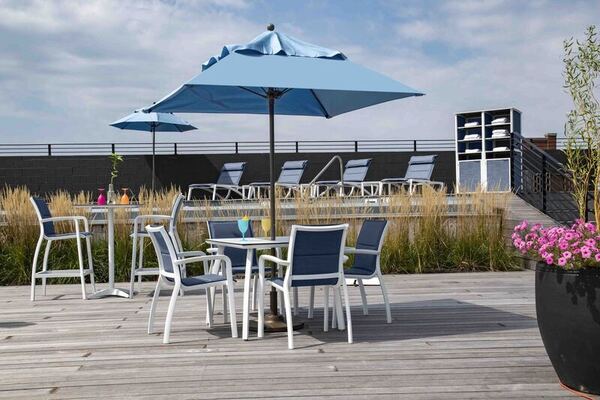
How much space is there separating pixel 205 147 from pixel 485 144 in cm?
690

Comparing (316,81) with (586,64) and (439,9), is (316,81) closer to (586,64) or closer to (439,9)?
(586,64)

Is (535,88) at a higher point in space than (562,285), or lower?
higher

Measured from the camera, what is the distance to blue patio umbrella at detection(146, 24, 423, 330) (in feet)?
14.8

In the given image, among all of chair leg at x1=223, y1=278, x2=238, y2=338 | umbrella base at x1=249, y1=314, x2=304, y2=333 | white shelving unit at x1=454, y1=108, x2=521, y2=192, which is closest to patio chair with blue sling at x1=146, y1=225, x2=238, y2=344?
chair leg at x1=223, y1=278, x2=238, y2=338

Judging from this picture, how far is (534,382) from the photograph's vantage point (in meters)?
3.35

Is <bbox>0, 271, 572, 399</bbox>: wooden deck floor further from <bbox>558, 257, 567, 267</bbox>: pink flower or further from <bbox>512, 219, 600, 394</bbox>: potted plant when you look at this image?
<bbox>558, 257, 567, 267</bbox>: pink flower

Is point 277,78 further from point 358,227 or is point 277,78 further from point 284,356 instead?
point 358,227

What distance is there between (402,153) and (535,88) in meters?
8.93

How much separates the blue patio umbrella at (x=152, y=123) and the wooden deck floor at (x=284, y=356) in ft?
25.6

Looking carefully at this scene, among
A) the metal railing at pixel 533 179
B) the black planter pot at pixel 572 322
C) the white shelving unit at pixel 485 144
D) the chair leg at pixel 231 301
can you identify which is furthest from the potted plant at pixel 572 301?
the white shelving unit at pixel 485 144

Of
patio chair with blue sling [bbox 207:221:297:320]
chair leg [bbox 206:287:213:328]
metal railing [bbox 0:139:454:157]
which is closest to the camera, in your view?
chair leg [bbox 206:287:213:328]

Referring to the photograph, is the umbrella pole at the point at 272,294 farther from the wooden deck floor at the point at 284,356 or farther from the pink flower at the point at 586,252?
the pink flower at the point at 586,252

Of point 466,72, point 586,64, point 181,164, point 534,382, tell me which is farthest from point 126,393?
point 181,164

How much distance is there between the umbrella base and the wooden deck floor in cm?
11
